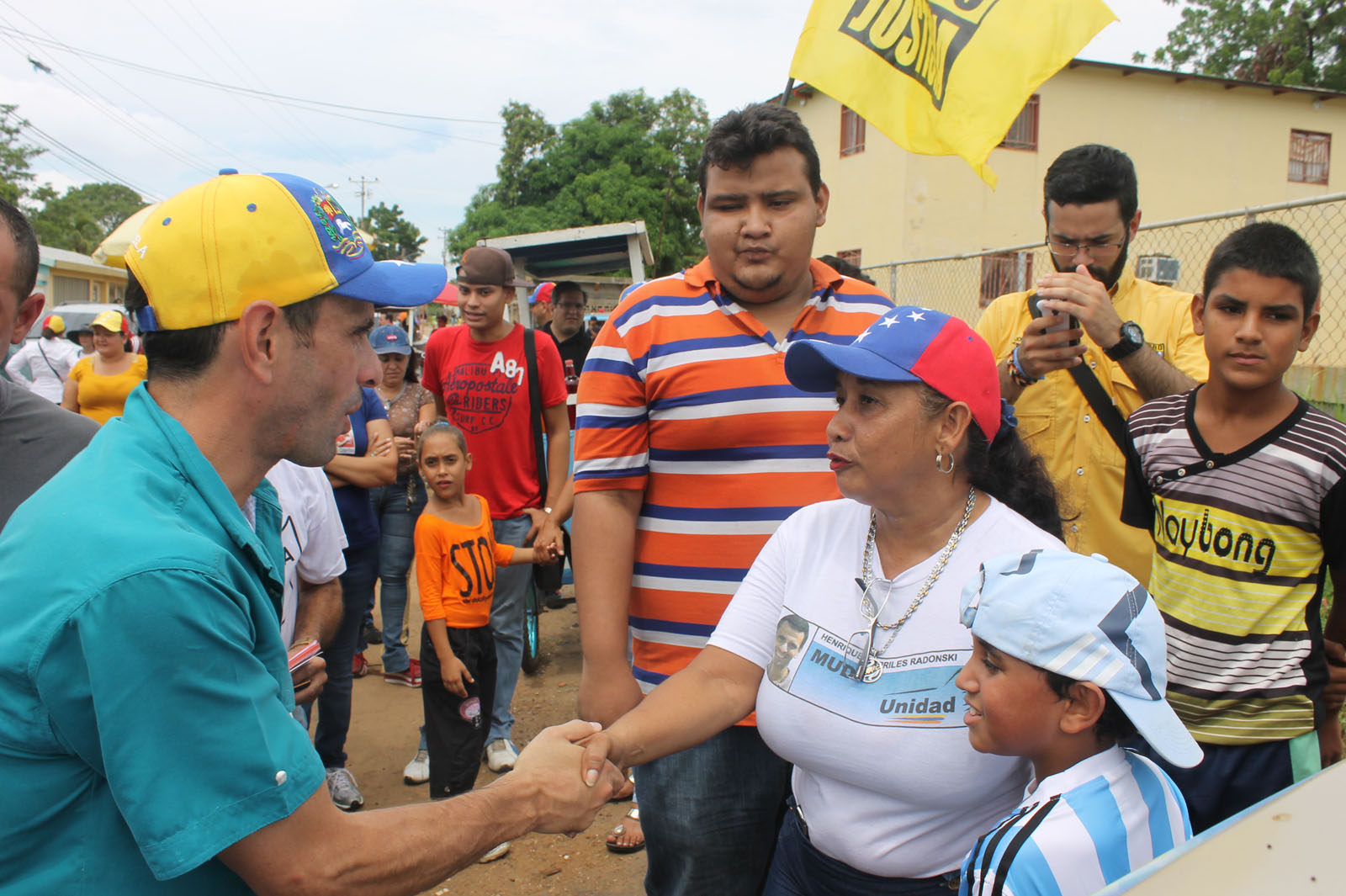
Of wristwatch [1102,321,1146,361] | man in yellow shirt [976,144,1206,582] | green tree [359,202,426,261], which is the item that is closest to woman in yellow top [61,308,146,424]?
man in yellow shirt [976,144,1206,582]

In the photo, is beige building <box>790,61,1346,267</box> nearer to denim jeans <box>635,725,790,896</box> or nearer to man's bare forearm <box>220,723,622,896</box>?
denim jeans <box>635,725,790,896</box>

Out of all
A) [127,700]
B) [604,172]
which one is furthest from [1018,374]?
[604,172]

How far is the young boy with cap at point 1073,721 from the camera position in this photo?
1.35 metres

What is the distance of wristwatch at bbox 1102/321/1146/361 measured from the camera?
8.26 feet

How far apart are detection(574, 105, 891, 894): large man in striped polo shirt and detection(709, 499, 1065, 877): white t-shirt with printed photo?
365 millimetres

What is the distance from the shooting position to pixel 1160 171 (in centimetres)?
2181

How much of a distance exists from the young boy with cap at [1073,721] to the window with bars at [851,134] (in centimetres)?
2177

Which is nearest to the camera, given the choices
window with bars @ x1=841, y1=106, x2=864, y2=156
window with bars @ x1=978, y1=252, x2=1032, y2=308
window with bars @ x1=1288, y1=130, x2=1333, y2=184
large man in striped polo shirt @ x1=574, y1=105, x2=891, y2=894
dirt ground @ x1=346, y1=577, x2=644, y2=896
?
large man in striped polo shirt @ x1=574, y1=105, x2=891, y2=894

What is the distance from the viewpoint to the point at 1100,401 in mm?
2814

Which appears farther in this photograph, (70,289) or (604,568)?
(70,289)

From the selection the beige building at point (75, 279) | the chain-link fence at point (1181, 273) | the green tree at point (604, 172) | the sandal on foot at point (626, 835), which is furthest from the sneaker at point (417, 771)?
the beige building at point (75, 279)

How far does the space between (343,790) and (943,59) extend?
4.13m

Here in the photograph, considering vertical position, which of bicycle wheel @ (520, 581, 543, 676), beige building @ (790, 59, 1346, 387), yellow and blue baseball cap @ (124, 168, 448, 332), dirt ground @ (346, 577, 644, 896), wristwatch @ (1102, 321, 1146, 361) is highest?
beige building @ (790, 59, 1346, 387)

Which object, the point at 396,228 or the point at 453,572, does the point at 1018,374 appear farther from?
the point at 396,228
